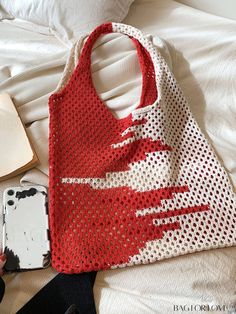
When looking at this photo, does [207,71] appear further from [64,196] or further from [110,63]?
[64,196]

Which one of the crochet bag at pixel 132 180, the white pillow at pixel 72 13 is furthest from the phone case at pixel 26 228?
the white pillow at pixel 72 13

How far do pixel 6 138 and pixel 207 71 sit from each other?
47 cm

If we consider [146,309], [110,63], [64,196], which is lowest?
[146,309]

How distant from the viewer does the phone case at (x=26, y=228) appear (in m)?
0.60

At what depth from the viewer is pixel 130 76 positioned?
0.84 meters

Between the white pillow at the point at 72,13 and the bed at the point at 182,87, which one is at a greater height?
the white pillow at the point at 72,13

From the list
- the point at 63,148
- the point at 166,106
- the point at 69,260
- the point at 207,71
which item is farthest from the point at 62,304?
the point at 207,71

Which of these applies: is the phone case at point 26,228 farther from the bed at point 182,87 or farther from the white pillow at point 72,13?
the white pillow at point 72,13

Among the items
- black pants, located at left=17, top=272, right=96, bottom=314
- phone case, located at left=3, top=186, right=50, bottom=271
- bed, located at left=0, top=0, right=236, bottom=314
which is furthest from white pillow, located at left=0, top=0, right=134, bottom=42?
black pants, located at left=17, top=272, right=96, bottom=314

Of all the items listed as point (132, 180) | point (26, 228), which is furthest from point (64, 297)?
point (132, 180)

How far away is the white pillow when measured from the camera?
90 cm

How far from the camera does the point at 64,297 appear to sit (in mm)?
577

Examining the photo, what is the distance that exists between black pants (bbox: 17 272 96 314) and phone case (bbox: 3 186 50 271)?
0.12 feet

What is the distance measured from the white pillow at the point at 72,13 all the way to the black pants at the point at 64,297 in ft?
1.90
